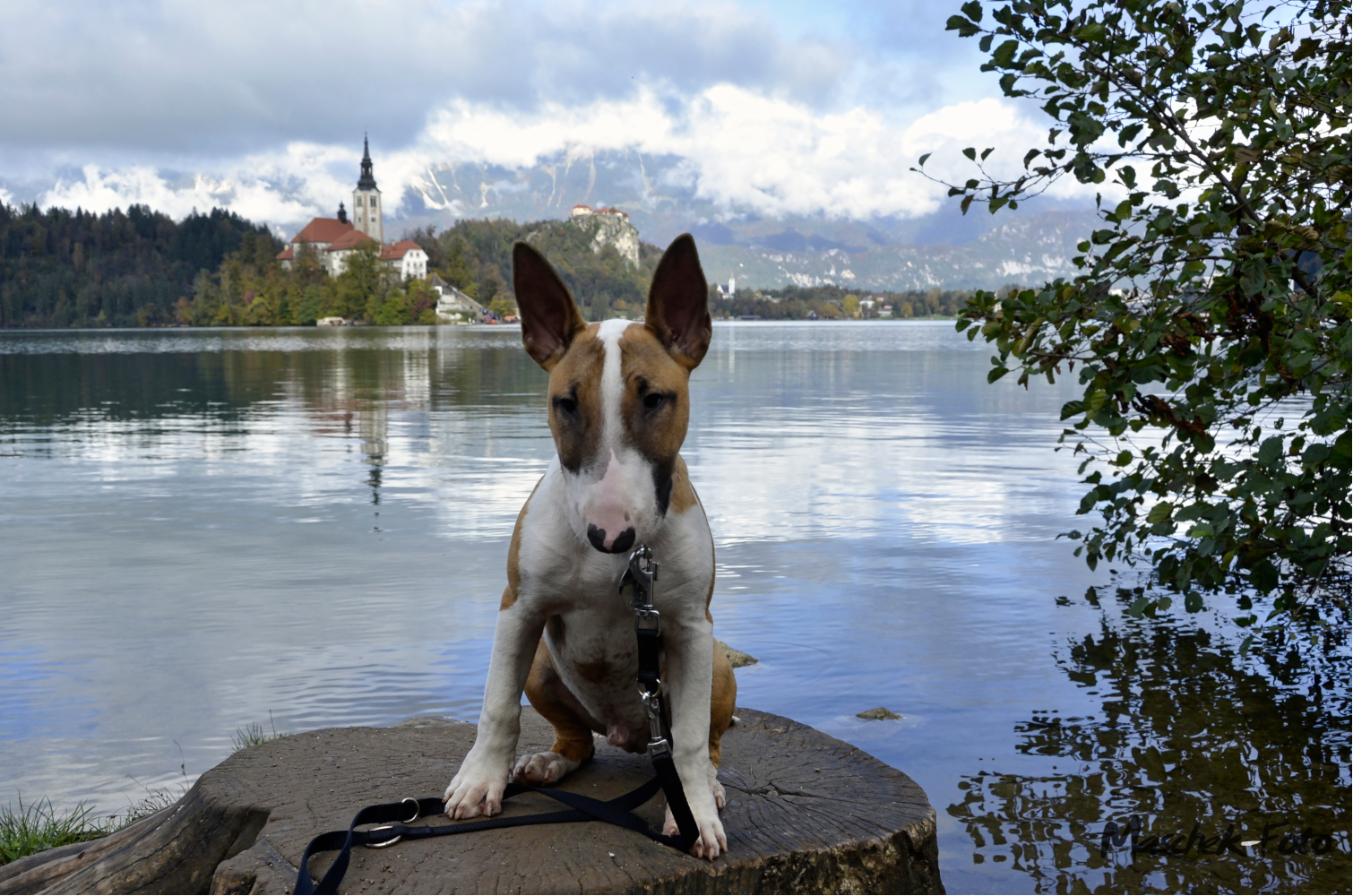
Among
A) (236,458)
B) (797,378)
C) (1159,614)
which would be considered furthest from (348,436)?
(797,378)

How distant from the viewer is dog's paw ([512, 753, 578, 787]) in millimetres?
4906

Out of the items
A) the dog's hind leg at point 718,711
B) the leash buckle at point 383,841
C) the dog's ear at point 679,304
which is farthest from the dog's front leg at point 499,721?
the dog's ear at point 679,304

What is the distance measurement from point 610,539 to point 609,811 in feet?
4.94

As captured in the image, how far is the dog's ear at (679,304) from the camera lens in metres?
4.10

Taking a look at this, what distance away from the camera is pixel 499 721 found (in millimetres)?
4480

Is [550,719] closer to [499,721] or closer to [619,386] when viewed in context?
[499,721]

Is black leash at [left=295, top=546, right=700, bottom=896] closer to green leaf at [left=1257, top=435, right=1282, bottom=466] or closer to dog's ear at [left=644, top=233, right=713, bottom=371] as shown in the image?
dog's ear at [left=644, top=233, right=713, bottom=371]

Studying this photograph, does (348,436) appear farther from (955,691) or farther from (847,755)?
(847,755)

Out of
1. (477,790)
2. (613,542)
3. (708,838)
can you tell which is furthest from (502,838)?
(613,542)

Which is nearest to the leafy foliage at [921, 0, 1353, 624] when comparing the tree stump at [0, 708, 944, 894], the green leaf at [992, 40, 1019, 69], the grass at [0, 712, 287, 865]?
the green leaf at [992, 40, 1019, 69]

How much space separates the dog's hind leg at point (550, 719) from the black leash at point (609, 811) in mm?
355

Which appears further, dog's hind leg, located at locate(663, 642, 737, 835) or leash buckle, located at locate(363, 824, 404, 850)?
dog's hind leg, located at locate(663, 642, 737, 835)

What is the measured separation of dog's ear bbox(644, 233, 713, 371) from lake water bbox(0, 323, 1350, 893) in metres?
3.64

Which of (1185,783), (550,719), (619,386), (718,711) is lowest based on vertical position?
(1185,783)
